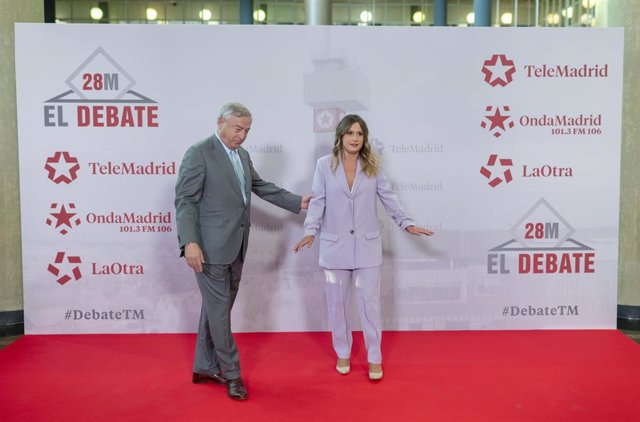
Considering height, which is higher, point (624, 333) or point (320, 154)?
point (320, 154)

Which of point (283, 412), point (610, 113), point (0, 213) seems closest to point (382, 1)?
point (610, 113)

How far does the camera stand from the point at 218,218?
3.30 meters

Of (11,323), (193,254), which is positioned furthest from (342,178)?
(11,323)

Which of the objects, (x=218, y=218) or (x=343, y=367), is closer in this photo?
(x=218, y=218)

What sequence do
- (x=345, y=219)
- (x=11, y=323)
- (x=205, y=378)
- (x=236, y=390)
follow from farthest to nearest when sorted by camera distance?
(x=11, y=323)
(x=345, y=219)
(x=205, y=378)
(x=236, y=390)

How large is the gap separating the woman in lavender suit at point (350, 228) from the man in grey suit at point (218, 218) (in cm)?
50

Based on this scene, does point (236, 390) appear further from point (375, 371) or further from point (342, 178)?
point (342, 178)

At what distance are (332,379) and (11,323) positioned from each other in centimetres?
261

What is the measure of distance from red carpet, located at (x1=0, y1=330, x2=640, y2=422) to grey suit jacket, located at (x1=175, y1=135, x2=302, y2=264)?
82 centimetres

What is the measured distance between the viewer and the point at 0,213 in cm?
451

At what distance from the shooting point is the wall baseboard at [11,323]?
4.54m

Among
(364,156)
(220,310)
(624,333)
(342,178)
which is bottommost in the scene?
(624,333)

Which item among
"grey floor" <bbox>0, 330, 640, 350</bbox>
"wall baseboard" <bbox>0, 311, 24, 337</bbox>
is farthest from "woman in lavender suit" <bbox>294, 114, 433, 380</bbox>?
"wall baseboard" <bbox>0, 311, 24, 337</bbox>

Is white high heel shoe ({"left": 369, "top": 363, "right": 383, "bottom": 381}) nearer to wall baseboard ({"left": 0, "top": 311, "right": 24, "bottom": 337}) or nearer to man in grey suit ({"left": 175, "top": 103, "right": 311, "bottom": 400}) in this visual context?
man in grey suit ({"left": 175, "top": 103, "right": 311, "bottom": 400})
